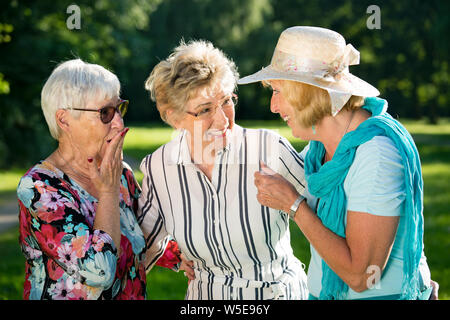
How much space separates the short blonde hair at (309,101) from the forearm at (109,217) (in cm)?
93

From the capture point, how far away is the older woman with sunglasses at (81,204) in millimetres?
2553

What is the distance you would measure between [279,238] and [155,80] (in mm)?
1054

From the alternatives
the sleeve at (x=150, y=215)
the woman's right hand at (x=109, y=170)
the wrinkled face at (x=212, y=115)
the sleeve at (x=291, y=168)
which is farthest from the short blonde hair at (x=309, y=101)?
the sleeve at (x=150, y=215)

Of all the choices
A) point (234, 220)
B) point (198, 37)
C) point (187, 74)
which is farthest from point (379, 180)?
point (198, 37)

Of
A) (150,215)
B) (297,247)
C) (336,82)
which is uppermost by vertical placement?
(336,82)

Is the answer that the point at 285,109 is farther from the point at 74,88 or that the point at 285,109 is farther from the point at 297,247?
the point at 297,247

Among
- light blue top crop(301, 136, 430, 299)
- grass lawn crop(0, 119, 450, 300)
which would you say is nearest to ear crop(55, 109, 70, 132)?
grass lawn crop(0, 119, 450, 300)

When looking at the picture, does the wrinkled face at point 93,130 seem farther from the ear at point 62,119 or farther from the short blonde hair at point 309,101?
the short blonde hair at point 309,101

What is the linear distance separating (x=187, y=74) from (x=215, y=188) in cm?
60

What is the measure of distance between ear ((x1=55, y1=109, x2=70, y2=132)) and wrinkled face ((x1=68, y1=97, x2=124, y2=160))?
2 centimetres

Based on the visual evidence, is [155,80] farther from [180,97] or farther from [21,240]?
[21,240]

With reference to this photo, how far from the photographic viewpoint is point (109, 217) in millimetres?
2680

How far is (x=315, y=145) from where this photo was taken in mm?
2877

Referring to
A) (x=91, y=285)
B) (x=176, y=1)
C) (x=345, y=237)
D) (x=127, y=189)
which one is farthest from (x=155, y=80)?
(x=176, y=1)
